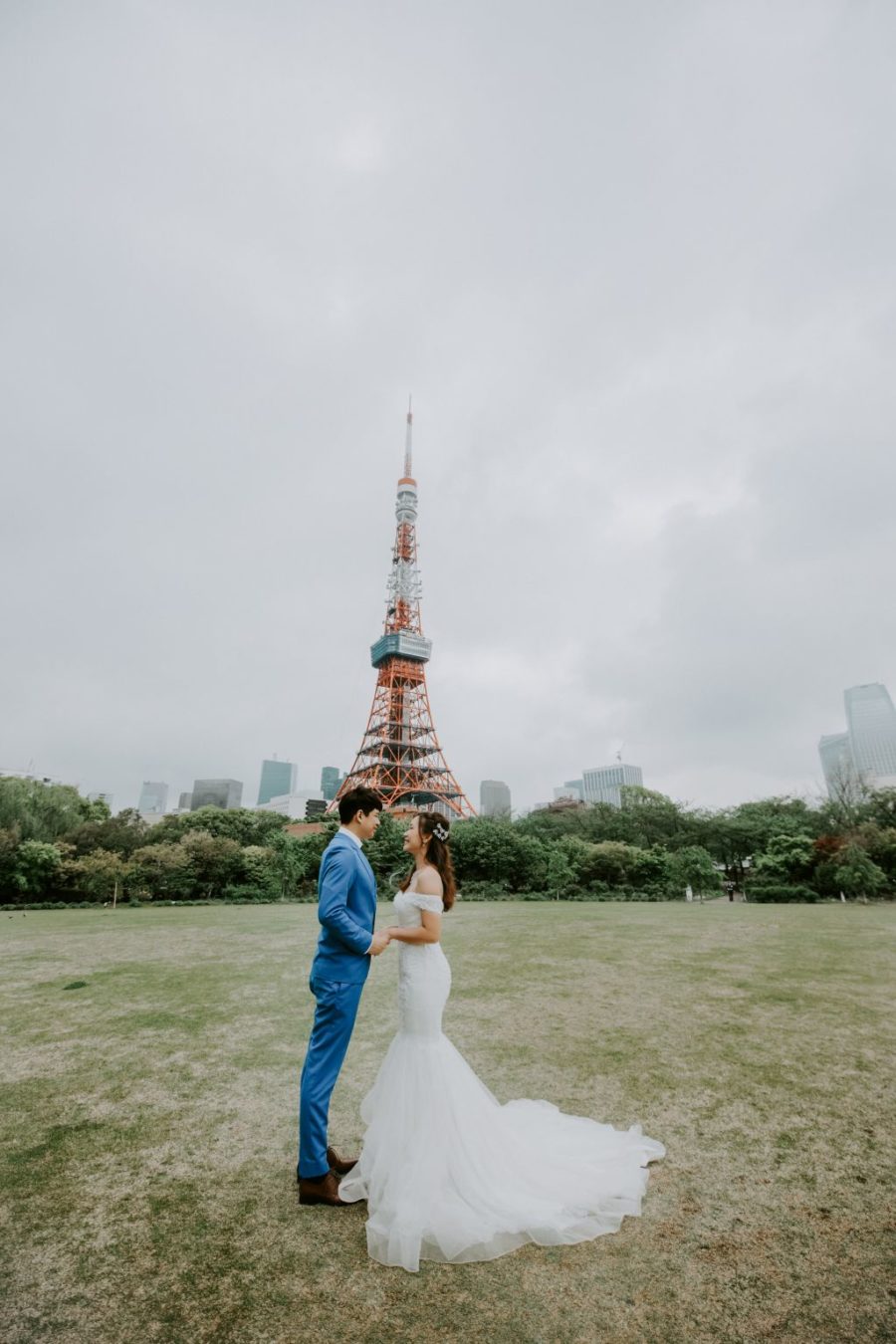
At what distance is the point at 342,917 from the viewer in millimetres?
3119

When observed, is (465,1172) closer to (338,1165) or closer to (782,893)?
(338,1165)

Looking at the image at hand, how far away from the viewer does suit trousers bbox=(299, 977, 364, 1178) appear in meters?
2.98

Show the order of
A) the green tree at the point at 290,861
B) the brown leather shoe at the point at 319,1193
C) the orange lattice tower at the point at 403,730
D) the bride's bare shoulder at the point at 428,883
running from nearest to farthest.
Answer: the brown leather shoe at the point at 319,1193, the bride's bare shoulder at the point at 428,883, the green tree at the point at 290,861, the orange lattice tower at the point at 403,730

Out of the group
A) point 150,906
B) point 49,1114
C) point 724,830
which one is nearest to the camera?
point 49,1114

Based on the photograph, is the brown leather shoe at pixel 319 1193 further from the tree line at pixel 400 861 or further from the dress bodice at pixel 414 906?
the tree line at pixel 400 861

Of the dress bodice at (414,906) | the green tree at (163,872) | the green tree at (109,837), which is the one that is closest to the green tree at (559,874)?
the green tree at (163,872)

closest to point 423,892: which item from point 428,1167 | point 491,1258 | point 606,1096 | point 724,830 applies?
point 428,1167

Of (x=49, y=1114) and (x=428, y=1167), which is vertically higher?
(x=428, y=1167)

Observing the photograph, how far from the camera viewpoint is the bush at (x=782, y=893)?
85.7 ft

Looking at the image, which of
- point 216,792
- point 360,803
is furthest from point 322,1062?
point 216,792

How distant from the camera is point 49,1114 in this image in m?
4.01

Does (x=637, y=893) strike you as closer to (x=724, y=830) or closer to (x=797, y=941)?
(x=724, y=830)

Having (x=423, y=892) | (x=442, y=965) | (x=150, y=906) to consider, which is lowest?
(x=150, y=906)

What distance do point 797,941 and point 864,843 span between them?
721 inches
